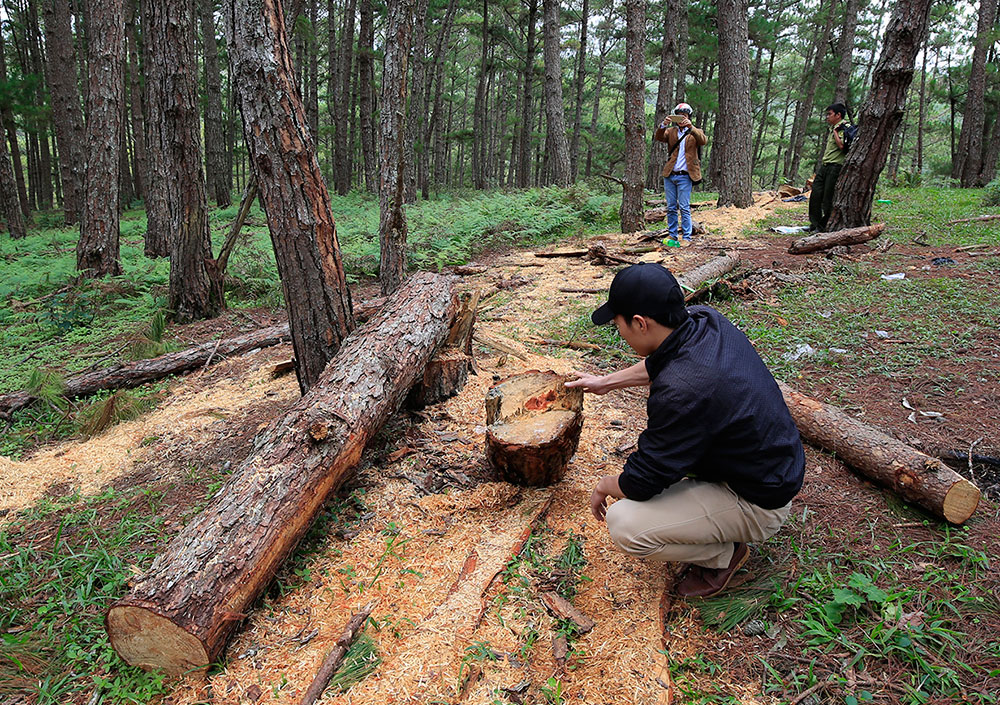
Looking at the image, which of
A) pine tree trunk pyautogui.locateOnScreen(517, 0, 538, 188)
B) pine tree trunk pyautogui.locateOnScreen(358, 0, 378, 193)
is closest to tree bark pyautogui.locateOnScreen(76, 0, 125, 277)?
pine tree trunk pyautogui.locateOnScreen(358, 0, 378, 193)

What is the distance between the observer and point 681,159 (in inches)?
365

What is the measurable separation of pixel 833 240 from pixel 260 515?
8.75 m

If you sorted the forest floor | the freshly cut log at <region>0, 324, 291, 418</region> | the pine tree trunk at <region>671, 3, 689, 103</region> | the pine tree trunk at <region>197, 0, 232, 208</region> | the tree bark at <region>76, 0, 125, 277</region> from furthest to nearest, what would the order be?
the pine tree trunk at <region>671, 3, 689, 103</region>, the pine tree trunk at <region>197, 0, 232, 208</region>, the tree bark at <region>76, 0, 125, 277</region>, the freshly cut log at <region>0, 324, 291, 418</region>, the forest floor

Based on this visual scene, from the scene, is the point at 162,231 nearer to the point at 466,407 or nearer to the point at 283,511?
the point at 466,407

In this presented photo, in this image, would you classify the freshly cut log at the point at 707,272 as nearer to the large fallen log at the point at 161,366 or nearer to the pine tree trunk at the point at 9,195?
the large fallen log at the point at 161,366

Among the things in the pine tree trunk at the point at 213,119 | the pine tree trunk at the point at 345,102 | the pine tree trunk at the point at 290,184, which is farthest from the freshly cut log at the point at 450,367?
the pine tree trunk at the point at 345,102

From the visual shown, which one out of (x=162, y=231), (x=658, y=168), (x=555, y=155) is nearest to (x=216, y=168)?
(x=162, y=231)

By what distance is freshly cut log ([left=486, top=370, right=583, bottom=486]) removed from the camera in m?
3.42

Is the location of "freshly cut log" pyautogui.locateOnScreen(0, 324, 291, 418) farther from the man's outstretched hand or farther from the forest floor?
the man's outstretched hand

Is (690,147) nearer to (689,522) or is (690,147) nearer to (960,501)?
(960,501)

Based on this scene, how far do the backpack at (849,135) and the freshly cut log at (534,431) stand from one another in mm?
8239

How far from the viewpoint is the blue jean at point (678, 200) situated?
30.8ft

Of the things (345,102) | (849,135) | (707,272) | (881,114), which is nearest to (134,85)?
(345,102)

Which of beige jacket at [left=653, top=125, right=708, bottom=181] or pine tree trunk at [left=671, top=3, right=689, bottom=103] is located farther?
pine tree trunk at [left=671, top=3, right=689, bottom=103]
